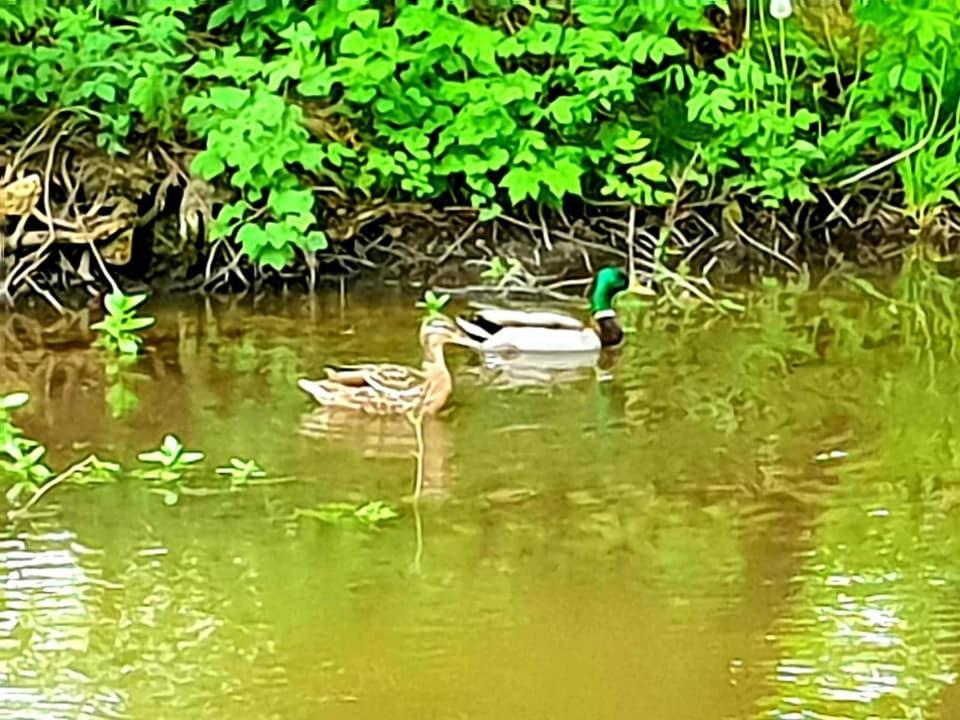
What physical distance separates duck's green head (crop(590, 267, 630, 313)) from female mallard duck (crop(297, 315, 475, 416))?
54.2 inches

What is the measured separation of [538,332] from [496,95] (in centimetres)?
190

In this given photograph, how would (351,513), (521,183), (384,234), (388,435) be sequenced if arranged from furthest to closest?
1. (384,234)
2. (521,183)
3. (388,435)
4. (351,513)

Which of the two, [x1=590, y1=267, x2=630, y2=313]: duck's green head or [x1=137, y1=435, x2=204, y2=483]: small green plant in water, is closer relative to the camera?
[x1=137, y1=435, x2=204, y2=483]: small green plant in water

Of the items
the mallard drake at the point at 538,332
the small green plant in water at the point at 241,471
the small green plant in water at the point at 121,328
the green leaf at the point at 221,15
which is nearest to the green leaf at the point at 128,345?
the small green plant in water at the point at 121,328

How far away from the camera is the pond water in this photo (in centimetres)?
451

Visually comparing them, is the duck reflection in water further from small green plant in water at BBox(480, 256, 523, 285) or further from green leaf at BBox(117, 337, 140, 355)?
small green plant in water at BBox(480, 256, 523, 285)

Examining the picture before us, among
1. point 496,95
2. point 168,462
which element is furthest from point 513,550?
point 496,95

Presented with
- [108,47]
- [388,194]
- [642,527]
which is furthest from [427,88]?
[642,527]

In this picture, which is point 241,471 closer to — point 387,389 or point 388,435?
point 388,435

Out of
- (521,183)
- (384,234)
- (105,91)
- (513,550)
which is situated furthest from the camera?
(384,234)

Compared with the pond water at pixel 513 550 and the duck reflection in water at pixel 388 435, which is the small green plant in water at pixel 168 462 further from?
the duck reflection in water at pixel 388 435

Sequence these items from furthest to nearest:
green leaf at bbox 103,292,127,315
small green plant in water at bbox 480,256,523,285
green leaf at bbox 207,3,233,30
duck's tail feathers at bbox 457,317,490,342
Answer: green leaf at bbox 207,3,233,30 → small green plant in water at bbox 480,256,523,285 → green leaf at bbox 103,292,127,315 → duck's tail feathers at bbox 457,317,490,342

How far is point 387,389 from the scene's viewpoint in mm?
6859

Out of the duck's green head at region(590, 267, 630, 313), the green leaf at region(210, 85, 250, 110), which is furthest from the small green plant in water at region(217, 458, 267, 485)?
the green leaf at region(210, 85, 250, 110)
